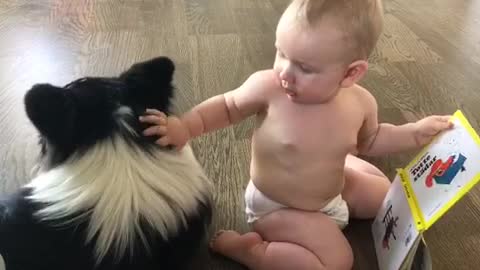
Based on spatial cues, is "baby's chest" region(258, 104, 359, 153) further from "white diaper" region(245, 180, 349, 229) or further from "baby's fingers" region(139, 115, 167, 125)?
"baby's fingers" region(139, 115, 167, 125)

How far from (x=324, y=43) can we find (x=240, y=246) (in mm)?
388

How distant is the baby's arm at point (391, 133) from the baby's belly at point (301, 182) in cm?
8

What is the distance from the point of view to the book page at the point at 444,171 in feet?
2.90

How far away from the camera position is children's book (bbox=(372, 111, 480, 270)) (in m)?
0.89

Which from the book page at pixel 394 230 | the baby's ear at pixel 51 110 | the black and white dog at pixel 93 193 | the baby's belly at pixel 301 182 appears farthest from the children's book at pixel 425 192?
the baby's ear at pixel 51 110

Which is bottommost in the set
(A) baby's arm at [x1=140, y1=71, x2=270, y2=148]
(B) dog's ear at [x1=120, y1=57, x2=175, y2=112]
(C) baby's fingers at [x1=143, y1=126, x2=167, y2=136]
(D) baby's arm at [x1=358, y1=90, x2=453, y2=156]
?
(D) baby's arm at [x1=358, y1=90, x2=453, y2=156]

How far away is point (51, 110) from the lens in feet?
2.64

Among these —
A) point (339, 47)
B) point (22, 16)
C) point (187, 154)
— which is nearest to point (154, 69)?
point (187, 154)

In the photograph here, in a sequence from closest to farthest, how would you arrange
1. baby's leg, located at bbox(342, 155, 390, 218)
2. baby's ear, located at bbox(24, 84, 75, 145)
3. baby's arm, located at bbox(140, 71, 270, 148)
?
baby's ear, located at bbox(24, 84, 75, 145) → baby's arm, located at bbox(140, 71, 270, 148) → baby's leg, located at bbox(342, 155, 390, 218)

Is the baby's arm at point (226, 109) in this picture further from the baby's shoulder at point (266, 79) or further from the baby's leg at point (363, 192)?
the baby's leg at point (363, 192)

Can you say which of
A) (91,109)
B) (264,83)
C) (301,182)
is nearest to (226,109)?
(264,83)

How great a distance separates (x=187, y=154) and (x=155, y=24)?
1035 mm

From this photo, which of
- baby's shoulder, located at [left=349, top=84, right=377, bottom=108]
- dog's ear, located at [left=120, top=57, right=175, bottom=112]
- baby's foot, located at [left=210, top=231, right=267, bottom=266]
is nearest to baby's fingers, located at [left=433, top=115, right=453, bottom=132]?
baby's shoulder, located at [left=349, top=84, right=377, bottom=108]

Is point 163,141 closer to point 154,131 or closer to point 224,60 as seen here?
point 154,131
